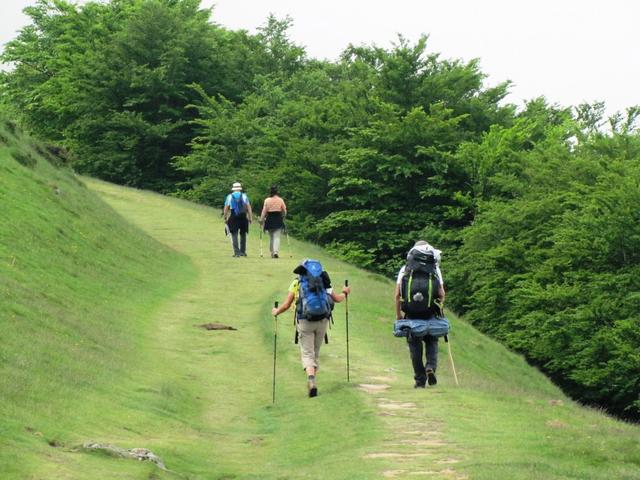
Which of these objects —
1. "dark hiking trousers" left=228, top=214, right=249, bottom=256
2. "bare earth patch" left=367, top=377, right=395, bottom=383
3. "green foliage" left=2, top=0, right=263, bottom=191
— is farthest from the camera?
"green foliage" left=2, top=0, right=263, bottom=191

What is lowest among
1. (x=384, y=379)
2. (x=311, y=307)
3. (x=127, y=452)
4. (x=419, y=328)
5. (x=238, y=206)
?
(x=384, y=379)

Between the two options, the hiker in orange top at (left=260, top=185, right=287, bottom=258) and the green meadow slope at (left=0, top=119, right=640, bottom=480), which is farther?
the hiker in orange top at (left=260, top=185, right=287, bottom=258)

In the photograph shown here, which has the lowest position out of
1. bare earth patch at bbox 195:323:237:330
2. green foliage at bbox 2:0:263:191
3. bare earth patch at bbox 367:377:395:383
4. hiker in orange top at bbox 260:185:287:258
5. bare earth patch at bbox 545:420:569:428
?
bare earth patch at bbox 367:377:395:383

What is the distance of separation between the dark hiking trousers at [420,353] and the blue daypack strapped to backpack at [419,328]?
15cm

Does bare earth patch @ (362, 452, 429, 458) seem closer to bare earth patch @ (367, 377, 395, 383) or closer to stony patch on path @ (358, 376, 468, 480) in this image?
stony patch on path @ (358, 376, 468, 480)

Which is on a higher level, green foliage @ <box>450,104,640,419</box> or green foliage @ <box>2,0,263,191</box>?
green foliage @ <box>2,0,263,191</box>

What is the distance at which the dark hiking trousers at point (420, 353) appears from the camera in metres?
16.7

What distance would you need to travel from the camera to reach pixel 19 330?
18062 mm

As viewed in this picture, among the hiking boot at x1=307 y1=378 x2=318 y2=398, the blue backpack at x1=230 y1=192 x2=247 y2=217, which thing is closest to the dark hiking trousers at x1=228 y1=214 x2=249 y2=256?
the blue backpack at x1=230 y1=192 x2=247 y2=217

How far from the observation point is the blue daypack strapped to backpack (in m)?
16.5

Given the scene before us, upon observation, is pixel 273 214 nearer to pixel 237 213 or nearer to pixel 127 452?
pixel 237 213

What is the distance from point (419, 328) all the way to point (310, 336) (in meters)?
1.88

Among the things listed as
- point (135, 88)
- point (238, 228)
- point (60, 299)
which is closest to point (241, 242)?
point (238, 228)

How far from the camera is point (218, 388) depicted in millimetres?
18688
